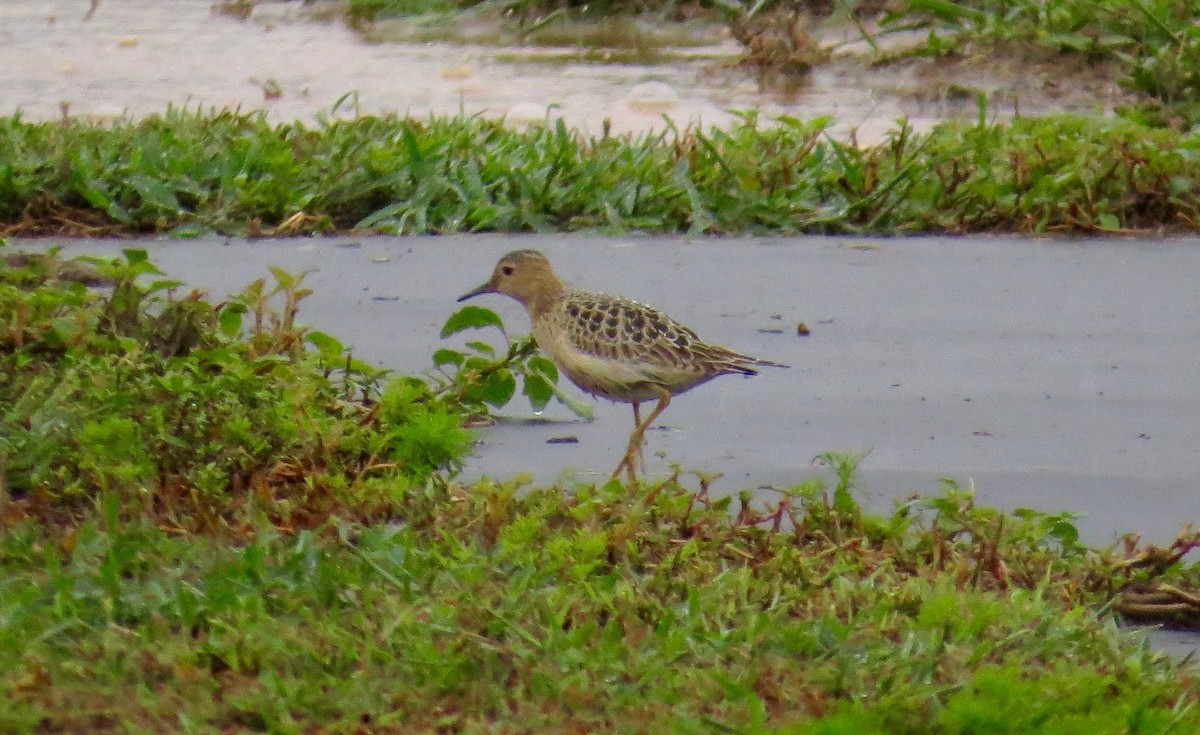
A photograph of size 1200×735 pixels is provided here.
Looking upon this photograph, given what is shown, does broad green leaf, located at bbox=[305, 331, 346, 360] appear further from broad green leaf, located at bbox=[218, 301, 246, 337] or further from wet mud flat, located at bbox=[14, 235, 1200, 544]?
wet mud flat, located at bbox=[14, 235, 1200, 544]

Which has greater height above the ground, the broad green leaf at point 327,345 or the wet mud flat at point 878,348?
the broad green leaf at point 327,345

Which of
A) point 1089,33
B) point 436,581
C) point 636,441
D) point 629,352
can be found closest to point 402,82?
point 1089,33

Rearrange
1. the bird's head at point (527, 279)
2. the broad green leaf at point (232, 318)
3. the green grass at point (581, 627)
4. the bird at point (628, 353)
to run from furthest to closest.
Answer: the bird's head at point (527, 279)
the broad green leaf at point (232, 318)
the bird at point (628, 353)
the green grass at point (581, 627)

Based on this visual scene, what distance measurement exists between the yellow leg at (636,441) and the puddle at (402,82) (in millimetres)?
4463

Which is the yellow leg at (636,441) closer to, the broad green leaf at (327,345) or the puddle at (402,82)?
the broad green leaf at (327,345)

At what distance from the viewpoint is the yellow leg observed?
5414 millimetres

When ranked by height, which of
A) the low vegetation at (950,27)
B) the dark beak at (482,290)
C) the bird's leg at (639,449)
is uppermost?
the low vegetation at (950,27)

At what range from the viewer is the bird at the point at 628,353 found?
19.1 feet

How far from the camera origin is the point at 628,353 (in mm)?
5824

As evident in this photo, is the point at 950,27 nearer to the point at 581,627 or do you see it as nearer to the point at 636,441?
the point at 636,441

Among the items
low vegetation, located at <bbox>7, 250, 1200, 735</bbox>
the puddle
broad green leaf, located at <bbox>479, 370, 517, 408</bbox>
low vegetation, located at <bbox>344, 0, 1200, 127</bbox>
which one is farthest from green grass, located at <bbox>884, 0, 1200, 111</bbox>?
low vegetation, located at <bbox>7, 250, 1200, 735</bbox>

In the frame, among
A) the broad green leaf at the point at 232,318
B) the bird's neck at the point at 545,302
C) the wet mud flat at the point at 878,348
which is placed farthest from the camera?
the bird's neck at the point at 545,302

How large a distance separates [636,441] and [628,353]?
0.37 metres

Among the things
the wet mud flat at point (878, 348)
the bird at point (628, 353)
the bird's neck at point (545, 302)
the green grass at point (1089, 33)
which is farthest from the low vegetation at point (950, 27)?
the bird at point (628, 353)
